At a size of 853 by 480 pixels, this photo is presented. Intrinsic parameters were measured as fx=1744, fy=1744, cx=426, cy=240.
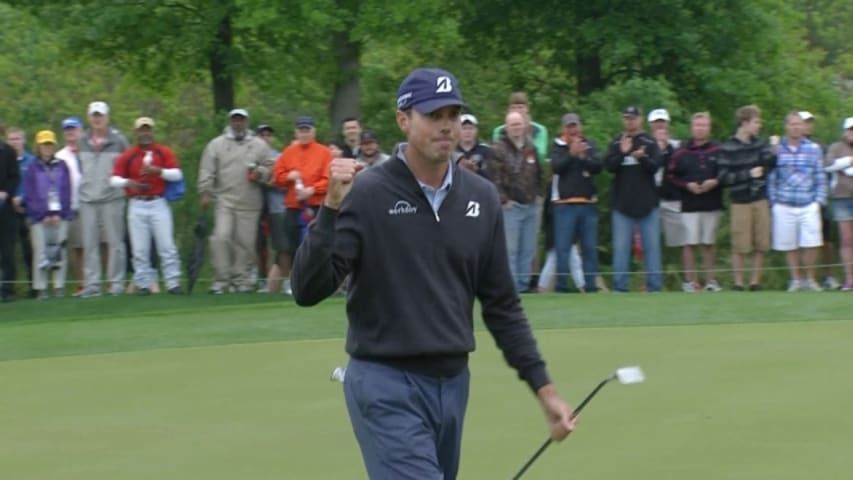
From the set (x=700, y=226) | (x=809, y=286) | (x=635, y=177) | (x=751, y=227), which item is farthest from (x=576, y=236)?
(x=809, y=286)

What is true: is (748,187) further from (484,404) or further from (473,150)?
(484,404)

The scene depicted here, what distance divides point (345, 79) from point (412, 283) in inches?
874

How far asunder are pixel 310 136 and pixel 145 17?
34.3 feet

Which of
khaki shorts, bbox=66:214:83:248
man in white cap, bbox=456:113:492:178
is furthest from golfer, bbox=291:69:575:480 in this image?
khaki shorts, bbox=66:214:83:248

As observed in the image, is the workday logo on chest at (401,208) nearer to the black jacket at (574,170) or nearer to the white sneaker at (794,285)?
the black jacket at (574,170)

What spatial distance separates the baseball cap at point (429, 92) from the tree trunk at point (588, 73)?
23753mm

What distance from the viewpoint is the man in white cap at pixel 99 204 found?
17797 mm

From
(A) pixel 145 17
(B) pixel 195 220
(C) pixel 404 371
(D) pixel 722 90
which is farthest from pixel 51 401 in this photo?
(D) pixel 722 90

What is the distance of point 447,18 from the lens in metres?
27.0

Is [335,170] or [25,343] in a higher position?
[335,170]

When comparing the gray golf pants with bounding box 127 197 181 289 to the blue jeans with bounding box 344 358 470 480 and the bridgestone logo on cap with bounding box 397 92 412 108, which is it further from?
the bridgestone logo on cap with bounding box 397 92 412 108

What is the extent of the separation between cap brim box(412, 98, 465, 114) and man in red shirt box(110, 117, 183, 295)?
12.1 meters

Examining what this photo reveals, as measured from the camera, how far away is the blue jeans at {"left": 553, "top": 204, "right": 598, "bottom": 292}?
1731 centimetres

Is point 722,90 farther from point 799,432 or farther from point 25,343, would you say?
point 799,432
